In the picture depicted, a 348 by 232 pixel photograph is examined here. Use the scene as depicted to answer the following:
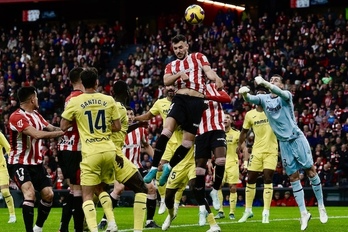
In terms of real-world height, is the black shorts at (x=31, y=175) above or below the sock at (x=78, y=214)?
above

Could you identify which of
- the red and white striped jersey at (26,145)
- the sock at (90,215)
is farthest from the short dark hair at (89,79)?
the red and white striped jersey at (26,145)

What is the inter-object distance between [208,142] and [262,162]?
347cm

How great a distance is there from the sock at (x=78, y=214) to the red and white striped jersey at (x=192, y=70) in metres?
2.68

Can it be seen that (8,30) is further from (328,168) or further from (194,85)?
(194,85)

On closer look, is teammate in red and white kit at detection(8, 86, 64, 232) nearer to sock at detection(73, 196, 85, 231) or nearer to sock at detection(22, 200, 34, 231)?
sock at detection(22, 200, 34, 231)

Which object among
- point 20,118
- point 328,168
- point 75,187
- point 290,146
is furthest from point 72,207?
point 328,168

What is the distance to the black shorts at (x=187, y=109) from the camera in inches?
547

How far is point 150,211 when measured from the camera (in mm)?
16375

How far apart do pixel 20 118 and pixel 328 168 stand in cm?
1492

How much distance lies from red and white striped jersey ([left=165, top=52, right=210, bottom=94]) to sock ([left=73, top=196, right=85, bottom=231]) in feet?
8.79

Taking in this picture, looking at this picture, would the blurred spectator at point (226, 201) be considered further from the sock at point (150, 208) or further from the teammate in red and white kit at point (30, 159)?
the teammate in red and white kit at point (30, 159)

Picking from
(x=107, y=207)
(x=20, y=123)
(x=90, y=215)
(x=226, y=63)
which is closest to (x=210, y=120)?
(x=107, y=207)

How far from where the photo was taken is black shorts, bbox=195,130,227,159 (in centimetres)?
1488

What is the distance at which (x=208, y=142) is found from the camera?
592 inches
